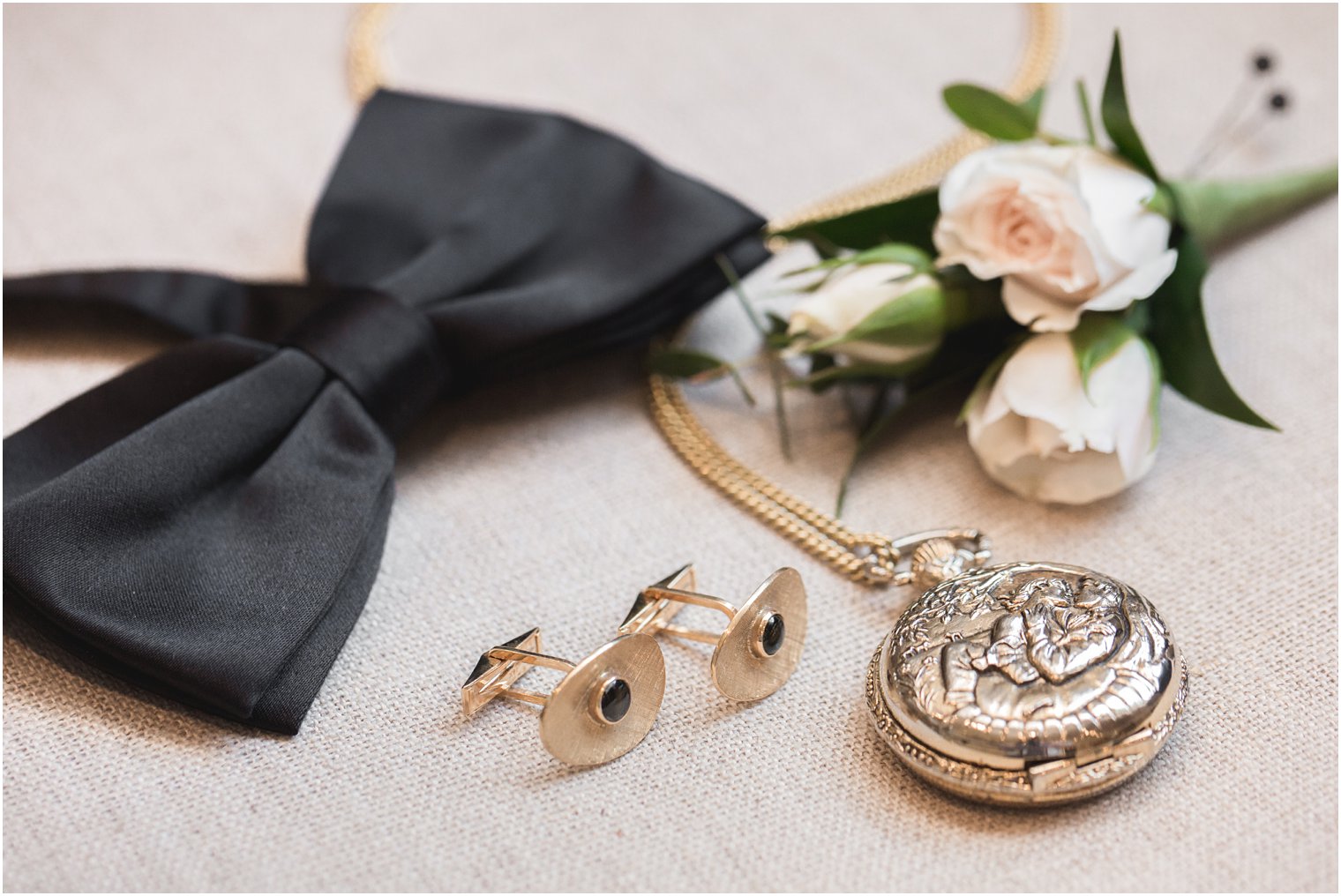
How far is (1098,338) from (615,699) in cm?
35

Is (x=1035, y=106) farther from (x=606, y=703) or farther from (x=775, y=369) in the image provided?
(x=606, y=703)

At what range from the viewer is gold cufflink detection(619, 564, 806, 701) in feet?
2.01

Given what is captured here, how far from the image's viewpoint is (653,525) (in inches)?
29.6

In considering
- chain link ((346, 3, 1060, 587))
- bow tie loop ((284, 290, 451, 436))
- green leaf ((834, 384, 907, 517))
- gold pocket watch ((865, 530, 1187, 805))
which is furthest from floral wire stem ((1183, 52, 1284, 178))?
bow tie loop ((284, 290, 451, 436))

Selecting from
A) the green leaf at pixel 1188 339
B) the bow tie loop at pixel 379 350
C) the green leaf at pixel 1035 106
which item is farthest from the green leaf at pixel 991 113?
the bow tie loop at pixel 379 350

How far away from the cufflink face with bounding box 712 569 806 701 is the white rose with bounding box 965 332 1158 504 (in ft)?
0.52

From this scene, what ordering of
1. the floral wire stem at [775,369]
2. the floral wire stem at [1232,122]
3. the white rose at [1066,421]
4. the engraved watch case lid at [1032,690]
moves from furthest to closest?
the floral wire stem at [1232,122], the floral wire stem at [775,369], the white rose at [1066,421], the engraved watch case lid at [1032,690]

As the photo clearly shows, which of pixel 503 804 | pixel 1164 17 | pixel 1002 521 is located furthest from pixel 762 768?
pixel 1164 17

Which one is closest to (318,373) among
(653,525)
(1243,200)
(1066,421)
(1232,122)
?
(653,525)

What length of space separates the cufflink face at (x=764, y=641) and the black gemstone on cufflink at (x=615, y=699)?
0.15ft

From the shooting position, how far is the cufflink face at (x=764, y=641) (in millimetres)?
610

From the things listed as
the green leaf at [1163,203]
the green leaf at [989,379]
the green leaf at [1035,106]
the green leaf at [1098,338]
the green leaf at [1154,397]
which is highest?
the green leaf at [1035,106]

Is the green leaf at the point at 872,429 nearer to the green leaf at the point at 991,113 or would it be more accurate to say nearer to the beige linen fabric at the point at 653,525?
the beige linen fabric at the point at 653,525

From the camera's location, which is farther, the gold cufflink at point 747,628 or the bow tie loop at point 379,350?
the bow tie loop at point 379,350
